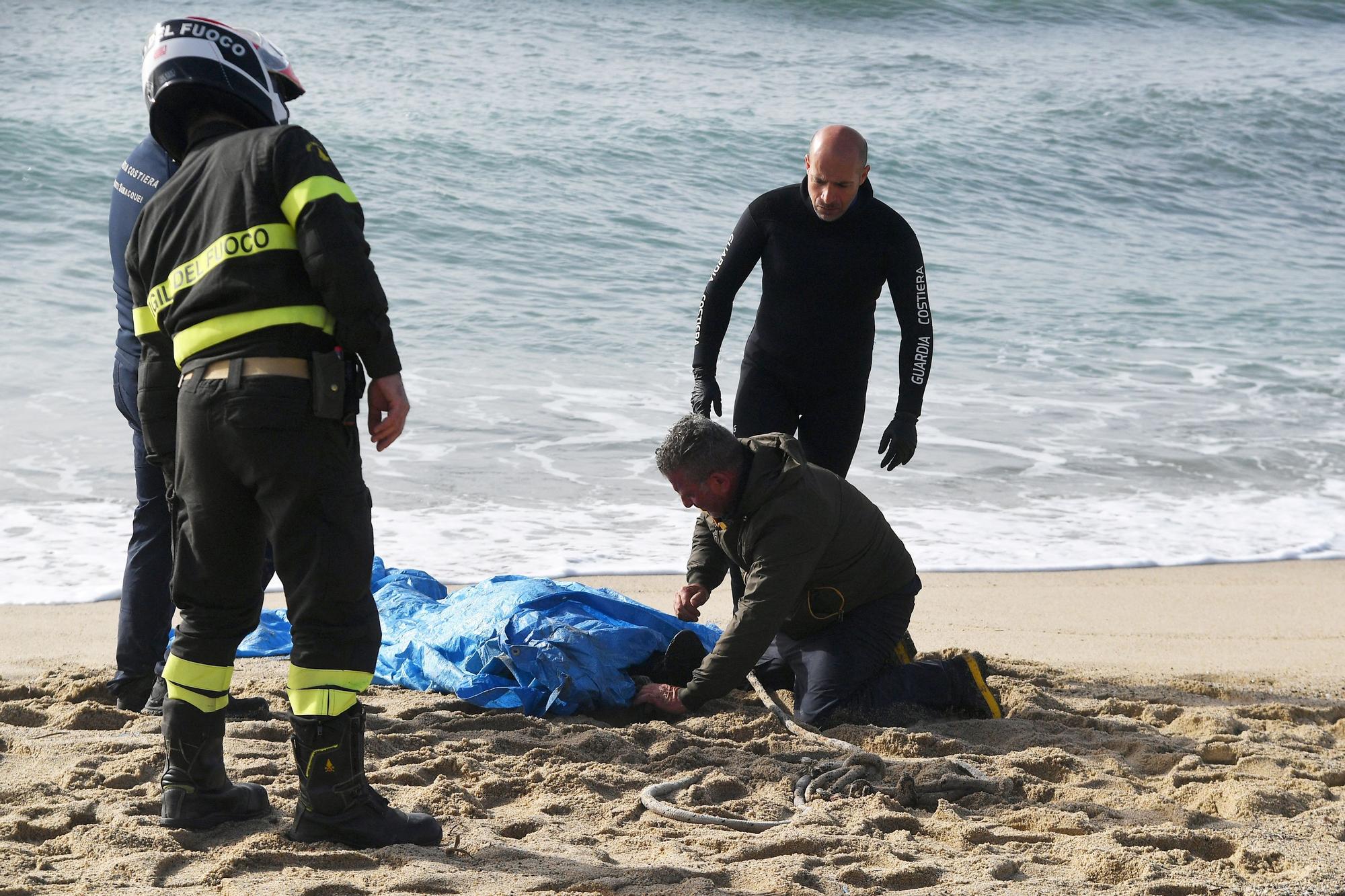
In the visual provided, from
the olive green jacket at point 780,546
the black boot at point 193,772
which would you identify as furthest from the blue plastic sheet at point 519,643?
the black boot at point 193,772

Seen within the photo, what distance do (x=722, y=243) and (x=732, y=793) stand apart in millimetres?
11001

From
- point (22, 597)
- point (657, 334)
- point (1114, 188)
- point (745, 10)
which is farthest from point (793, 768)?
point (745, 10)

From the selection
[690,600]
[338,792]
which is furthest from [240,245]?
[690,600]

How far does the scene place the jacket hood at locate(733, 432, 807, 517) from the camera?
3424 mm

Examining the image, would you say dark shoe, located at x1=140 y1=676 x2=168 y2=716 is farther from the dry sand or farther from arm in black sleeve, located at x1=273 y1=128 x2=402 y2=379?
arm in black sleeve, located at x1=273 y1=128 x2=402 y2=379

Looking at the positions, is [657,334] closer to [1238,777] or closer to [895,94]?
[1238,777]

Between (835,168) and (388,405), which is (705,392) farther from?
(388,405)

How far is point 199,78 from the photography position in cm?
250

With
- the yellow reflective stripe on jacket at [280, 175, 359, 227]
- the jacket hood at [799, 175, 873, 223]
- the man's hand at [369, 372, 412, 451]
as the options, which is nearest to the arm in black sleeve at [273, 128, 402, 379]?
the yellow reflective stripe on jacket at [280, 175, 359, 227]

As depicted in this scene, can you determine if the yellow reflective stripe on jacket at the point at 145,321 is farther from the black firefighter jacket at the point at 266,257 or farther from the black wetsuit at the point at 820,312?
the black wetsuit at the point at 820,312

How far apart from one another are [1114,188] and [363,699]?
15.7 metres

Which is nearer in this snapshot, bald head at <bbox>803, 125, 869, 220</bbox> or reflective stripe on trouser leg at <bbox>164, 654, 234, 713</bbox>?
reflective stripe on trouser leg at <bbox>164, 654, 234, 713</bbox>

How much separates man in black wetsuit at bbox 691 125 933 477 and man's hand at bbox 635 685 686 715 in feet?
2.91

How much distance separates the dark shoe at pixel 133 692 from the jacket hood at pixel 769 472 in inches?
67.8
